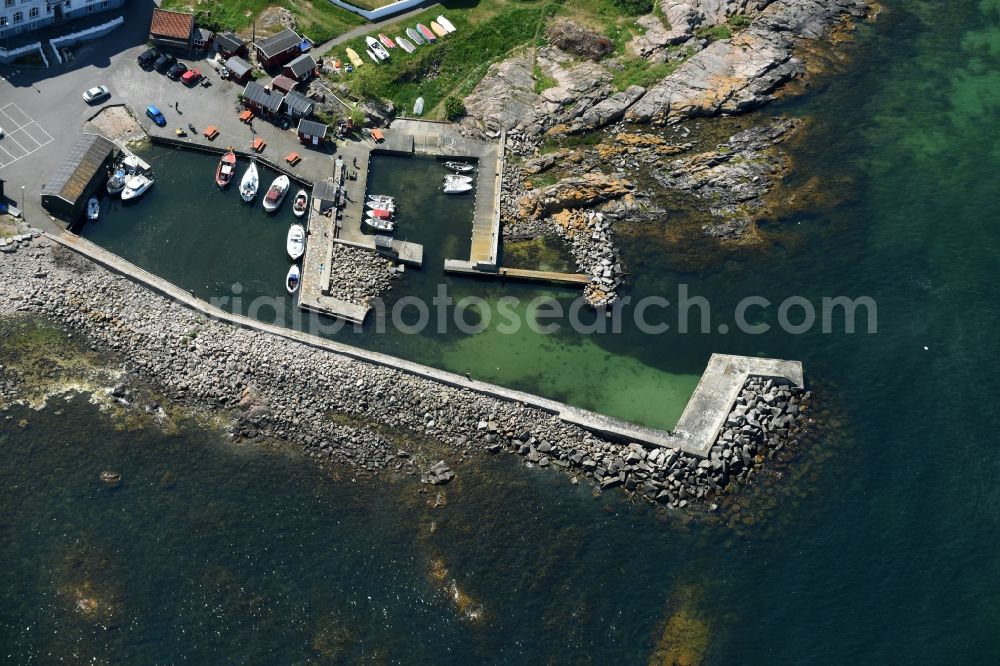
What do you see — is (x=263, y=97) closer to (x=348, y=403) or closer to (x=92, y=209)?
(x=92, y=209)

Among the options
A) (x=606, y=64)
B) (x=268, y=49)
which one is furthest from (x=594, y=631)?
(x=268, y=49)

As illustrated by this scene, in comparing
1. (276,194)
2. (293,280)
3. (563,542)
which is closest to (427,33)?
(276,194)

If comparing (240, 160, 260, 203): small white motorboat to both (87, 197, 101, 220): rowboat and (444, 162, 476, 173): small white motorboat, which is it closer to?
(87, 197, 101, 220): rowboat

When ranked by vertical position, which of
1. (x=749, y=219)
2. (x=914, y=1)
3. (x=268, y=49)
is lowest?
(x=749, y=219)

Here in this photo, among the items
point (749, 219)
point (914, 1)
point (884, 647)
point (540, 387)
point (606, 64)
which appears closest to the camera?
point (884, 647)

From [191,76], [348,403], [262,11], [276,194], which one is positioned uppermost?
[262,11]

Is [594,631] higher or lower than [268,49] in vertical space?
lower

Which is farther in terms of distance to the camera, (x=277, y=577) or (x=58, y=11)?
(x=58, y=11)

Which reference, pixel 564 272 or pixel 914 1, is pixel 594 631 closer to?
pixel 564 272
